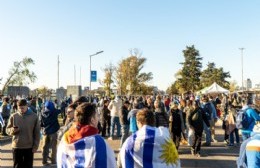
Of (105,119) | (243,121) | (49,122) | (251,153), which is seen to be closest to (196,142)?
(243,121)

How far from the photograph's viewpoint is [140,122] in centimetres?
441

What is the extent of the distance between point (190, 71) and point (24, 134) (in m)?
73.9

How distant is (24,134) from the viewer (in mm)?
7848

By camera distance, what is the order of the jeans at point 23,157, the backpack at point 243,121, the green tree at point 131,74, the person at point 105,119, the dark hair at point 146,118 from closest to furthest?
the dark hair at point 146,118, the jeans at point 23,157, the backpack at point 243,121, the person at point 105,119, the green tree at point 131,74

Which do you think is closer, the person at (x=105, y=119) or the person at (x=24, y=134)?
the person at (x=24, y=134)

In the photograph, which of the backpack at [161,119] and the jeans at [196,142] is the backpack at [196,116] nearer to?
the jeans at [196,142]

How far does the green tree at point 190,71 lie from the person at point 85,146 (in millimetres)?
76356

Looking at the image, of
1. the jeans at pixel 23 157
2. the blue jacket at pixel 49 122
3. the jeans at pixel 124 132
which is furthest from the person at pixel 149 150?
the jeans at pixel 124 132

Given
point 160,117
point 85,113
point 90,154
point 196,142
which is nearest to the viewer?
point 90,154

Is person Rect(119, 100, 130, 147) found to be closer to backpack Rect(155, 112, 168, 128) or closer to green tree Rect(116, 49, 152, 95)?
backpack Rect(155, 112, 168, 128)

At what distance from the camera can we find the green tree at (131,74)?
2911 inches

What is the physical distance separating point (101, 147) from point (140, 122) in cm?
104

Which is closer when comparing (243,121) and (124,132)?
(243,121)

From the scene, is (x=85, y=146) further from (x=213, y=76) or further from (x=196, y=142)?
(x=213, y=76)
